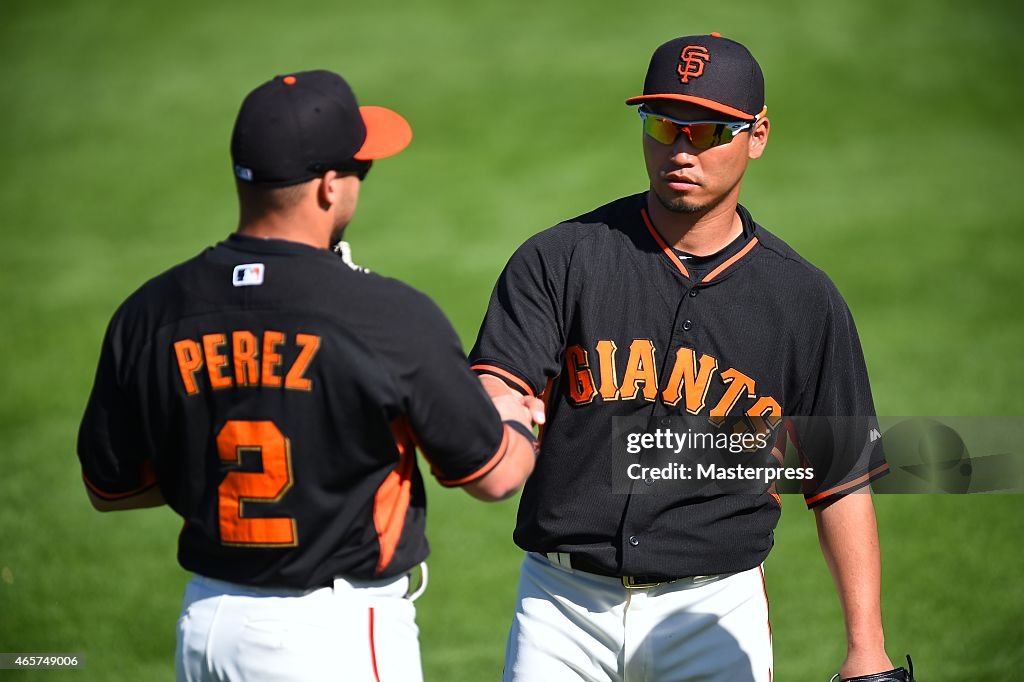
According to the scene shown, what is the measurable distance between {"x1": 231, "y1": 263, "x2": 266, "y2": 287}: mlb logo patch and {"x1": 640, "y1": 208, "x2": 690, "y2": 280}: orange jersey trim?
1395 millimetres

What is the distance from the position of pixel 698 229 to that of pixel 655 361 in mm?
447

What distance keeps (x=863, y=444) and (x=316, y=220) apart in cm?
186

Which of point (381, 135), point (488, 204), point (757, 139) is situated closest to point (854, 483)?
point (757, 139)

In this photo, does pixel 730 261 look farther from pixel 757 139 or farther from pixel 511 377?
pixel 511 377

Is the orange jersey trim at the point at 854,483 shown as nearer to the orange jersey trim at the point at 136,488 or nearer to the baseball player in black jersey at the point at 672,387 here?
the baseball player in black jersey at the point at 672,387

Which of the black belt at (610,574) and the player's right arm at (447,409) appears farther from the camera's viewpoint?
the black belt at (610,574)

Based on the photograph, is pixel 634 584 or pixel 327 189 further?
pixel 634 584

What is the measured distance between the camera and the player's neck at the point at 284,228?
2.96m

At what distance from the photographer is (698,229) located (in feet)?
12.5

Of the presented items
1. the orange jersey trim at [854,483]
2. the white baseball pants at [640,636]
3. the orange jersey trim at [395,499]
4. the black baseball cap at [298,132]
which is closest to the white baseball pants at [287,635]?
the orange jersey trim at [395,499]

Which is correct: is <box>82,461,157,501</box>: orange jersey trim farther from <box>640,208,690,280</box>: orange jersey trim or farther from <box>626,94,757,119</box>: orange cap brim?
<box>626,94,757,119</box>: orange cap brim

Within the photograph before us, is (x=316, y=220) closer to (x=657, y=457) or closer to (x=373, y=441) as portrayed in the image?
(x=373, y=441)

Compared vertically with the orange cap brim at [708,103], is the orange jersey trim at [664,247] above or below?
below

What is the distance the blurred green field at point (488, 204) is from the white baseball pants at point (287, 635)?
313 cm
